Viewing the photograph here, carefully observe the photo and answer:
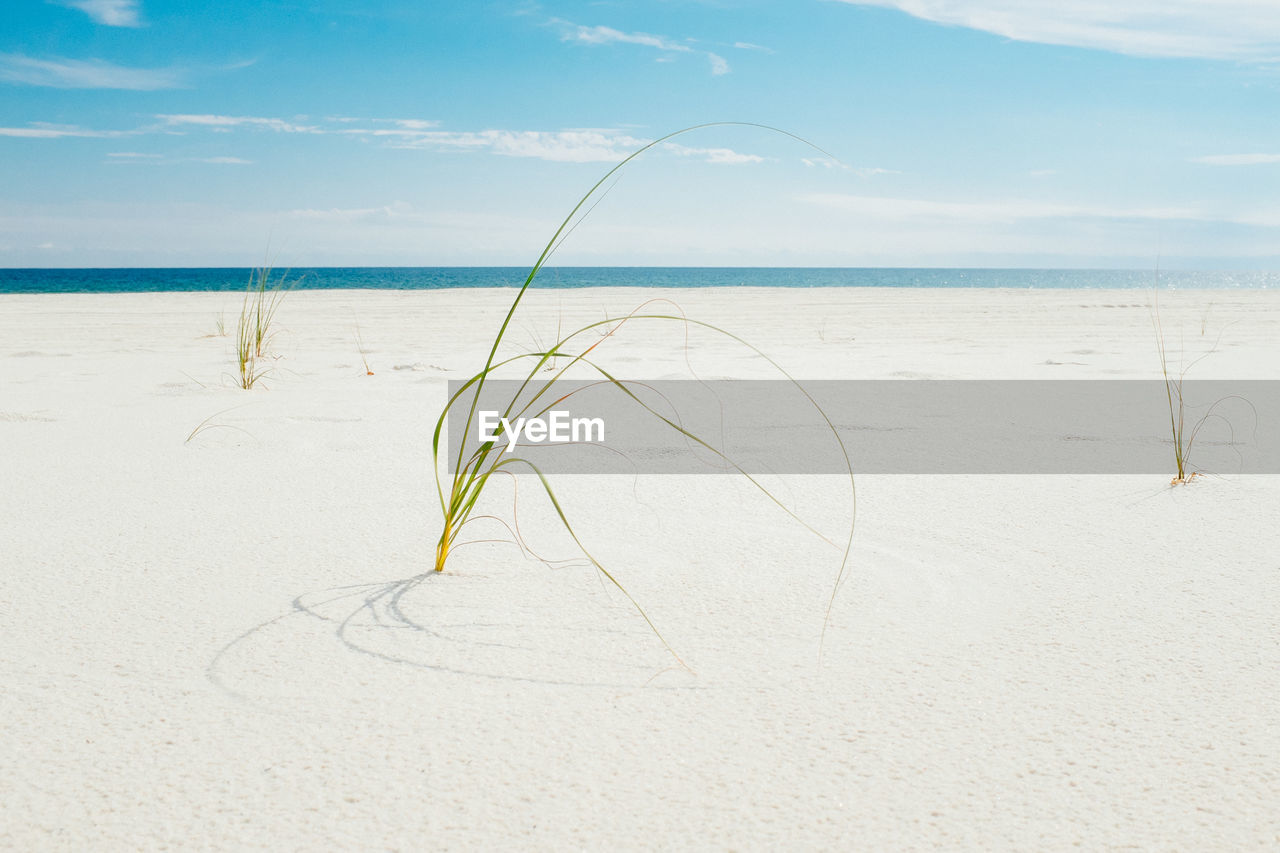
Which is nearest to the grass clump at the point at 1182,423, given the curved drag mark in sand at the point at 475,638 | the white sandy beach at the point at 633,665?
the white sandy beach at the point at 633,665

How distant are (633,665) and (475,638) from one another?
0.20 m

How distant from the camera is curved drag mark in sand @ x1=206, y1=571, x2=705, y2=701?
3.17 ft

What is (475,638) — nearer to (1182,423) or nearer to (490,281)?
(1182,423)

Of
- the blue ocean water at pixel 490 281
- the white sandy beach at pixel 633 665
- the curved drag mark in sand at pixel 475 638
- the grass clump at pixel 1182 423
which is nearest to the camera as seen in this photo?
the white sandy beach at pixel 633 665

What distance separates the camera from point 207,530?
1439 millimetres

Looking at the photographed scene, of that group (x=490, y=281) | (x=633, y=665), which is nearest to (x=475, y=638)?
(x=633, y=665)

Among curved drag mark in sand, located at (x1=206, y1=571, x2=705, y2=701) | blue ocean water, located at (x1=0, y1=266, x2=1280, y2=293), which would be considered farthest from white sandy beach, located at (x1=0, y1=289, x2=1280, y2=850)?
blue ocean water, located at (x1=0, y1=266, x2=1280, y2=293)

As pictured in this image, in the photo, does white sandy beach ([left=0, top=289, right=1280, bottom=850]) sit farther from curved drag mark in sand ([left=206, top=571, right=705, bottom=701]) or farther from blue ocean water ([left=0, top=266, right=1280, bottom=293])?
blue ocean water ([left=0, top=266, right=1280, bottom=293])

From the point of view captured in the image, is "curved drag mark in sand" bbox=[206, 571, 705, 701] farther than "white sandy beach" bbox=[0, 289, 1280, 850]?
Yes

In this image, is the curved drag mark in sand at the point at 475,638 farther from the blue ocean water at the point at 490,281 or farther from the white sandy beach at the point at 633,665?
the blue ocean water at the point at 490,281

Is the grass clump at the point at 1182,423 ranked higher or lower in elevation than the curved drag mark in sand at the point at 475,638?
higher

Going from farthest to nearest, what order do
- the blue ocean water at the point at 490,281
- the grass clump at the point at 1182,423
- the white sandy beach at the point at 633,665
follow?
the blue ocean water at the point at 490,281, the grass clump at the point at 1182,423, the white sandy beach at the point at 633,665

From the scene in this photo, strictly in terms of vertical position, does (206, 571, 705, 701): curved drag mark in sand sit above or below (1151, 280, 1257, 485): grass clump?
below

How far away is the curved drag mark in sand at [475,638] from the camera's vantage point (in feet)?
3.17
